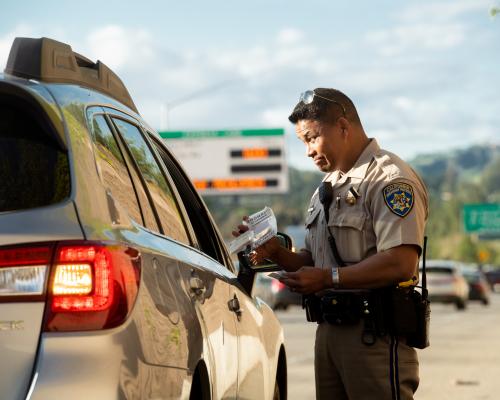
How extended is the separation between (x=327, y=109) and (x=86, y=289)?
76.9 inches

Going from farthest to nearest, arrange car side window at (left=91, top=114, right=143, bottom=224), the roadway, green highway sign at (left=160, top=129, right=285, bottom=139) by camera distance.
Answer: green highway sign at (left=160, top=129, right=285, bottom=139)
the roadway
car side window at (left=91, top=114, right=143, bottom=224)

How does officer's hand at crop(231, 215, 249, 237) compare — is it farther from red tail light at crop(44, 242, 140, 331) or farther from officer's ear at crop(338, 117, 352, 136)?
red tail light at crop(44, 242, 140, 331)

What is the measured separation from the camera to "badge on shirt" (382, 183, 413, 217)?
4750mm

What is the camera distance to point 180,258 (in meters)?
4.10

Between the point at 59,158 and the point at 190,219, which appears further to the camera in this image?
the point at 190,219

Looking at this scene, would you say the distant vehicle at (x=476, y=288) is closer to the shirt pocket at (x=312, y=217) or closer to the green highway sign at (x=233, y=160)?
the green highway sign at (x=233, y=160)

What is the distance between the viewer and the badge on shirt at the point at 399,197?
4750 mm

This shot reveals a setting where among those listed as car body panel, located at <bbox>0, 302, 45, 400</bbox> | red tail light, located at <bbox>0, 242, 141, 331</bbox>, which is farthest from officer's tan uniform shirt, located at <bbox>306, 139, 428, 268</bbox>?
car body panel, located at <bbox>0, 302, 45, 400</bbox>

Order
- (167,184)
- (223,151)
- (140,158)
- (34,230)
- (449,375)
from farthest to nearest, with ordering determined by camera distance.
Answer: (223,151) < (449,375) < (167,184) < (140,158) < (34,230)

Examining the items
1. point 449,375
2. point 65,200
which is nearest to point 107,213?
point 65,200

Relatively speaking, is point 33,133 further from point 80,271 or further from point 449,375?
point 449,375

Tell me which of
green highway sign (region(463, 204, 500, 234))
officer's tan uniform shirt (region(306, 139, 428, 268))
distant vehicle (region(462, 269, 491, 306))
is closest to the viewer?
officer's tan uniform shirt (region(306, 139, 428, 268))

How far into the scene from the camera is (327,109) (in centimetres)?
498

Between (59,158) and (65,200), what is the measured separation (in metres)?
0.18
